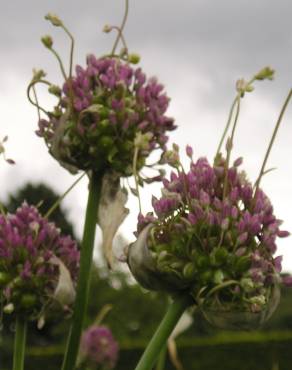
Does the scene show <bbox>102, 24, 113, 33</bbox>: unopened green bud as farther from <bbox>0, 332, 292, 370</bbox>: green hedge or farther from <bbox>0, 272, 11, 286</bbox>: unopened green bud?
<bbox>0, 332, 292, 370</bbox>: green hedge

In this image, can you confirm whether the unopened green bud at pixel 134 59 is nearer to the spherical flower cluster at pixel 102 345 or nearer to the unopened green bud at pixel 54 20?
the unopened green bud at pixel 54 20

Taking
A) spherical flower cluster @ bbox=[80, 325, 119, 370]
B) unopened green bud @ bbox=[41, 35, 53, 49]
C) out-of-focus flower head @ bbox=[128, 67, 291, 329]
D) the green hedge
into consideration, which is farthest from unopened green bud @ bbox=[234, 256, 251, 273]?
the green hedge

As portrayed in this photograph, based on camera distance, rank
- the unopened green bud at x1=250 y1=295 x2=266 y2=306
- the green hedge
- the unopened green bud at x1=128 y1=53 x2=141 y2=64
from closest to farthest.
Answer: the unopened green bud at x1=250 y1=295 x2=266 y2=306 → the unopened green bud at x1=128 y1=53 x2=141 y2=64 → the green hedge

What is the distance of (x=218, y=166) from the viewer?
1.89 m

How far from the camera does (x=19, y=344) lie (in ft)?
6.79

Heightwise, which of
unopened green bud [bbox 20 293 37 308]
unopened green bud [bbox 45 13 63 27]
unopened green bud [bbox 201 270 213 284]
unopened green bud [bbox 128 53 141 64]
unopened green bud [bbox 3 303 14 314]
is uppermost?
unopened green bud [bbox 128 53 141 64]

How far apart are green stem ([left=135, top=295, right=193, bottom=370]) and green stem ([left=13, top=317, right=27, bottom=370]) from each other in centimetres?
38

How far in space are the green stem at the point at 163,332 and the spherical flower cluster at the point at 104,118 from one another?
1.31 ft

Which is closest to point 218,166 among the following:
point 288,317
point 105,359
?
point 105,359

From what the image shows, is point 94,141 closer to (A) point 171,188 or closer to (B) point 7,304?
(A) point 171,188

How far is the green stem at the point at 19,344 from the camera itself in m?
2.03

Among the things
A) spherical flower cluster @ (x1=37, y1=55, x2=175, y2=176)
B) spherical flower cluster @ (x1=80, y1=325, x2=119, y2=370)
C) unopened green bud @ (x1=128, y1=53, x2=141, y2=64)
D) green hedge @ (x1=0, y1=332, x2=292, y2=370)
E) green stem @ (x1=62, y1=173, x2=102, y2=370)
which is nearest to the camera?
green stem @ (x1=62, y1=173, x2=102, y2=370)

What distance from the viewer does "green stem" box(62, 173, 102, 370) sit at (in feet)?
6.29

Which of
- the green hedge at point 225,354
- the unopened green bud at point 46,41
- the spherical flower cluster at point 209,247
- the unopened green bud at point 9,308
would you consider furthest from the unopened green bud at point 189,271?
the green hedge at point 225,354
